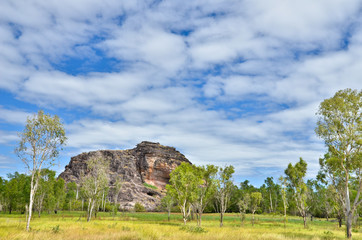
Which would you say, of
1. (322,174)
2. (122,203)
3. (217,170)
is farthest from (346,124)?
(122,203)

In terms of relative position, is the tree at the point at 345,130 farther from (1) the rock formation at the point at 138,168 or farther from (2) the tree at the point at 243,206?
(1) the rock formation at the point at 138,168

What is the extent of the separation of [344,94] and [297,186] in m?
29.6

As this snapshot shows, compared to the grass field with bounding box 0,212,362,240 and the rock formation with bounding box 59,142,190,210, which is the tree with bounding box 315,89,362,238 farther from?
the rock formation with bounding box 59,142,190,210

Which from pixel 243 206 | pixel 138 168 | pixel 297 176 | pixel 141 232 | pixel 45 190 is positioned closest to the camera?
pixel 141 232

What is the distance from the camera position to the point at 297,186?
52000mm

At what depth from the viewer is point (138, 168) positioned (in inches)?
6457

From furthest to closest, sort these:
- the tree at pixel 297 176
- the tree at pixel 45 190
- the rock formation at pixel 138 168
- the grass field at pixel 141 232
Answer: the rock formation at pixel 138 168, the tree at pixel 45 190, the tree at pixel 297 176, the grass field at pixel 141 232

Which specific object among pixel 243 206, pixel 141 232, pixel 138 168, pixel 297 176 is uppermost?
pixel 138 168

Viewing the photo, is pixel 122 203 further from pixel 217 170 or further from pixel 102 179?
pixel 217 170

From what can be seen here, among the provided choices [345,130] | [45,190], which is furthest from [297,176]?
[45,190]

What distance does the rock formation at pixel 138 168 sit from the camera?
413 feet

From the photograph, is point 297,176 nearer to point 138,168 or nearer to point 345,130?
point 345,130

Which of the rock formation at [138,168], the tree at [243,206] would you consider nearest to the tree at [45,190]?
the rock formation at [138,168]

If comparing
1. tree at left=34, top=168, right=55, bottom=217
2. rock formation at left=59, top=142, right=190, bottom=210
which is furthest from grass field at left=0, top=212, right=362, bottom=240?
rock formation at left=59, top=142, right=190, bottom=210
